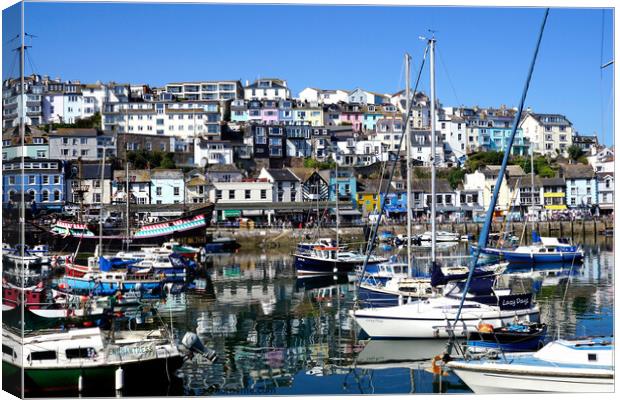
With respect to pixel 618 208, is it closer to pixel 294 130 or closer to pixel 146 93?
pixel 294 130

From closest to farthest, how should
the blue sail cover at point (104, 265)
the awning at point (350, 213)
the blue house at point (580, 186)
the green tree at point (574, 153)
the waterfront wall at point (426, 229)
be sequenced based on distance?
1. the blue sail cover at point (104, 265)
2. the waterfront wall at point (426, 229)
3. the awning at point (350, 213)
4. the blue house at point (580, 186)
5. the green tree at point (574, 153)

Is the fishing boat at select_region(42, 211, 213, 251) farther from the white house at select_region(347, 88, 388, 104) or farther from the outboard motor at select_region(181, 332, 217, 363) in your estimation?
the white house at select_region(347, 88, 388, 104)

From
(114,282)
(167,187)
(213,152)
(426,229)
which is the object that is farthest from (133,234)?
(213,152)

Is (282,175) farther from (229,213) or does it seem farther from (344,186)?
(229,213)

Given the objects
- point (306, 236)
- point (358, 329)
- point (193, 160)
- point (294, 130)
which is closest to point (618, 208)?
point (358, 329)

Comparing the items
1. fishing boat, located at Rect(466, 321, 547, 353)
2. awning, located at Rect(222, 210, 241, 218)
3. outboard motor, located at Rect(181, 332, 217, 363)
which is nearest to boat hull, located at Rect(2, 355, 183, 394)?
outboard motor, located at Rect(181, 332, 217, 363)

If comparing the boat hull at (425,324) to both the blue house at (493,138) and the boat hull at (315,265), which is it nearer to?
the boat hull at (315,265)

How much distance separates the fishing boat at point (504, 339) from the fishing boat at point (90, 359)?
5.19 metres

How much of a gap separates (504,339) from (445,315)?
153cm

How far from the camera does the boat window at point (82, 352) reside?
11547 millimetres

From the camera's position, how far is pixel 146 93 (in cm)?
7069

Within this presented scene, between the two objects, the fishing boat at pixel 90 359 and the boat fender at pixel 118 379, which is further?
the boat fender at pixel 118 379

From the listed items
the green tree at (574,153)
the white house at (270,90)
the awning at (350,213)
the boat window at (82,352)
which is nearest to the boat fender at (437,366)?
the boat window at (82,352)

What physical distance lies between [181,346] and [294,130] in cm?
5236
